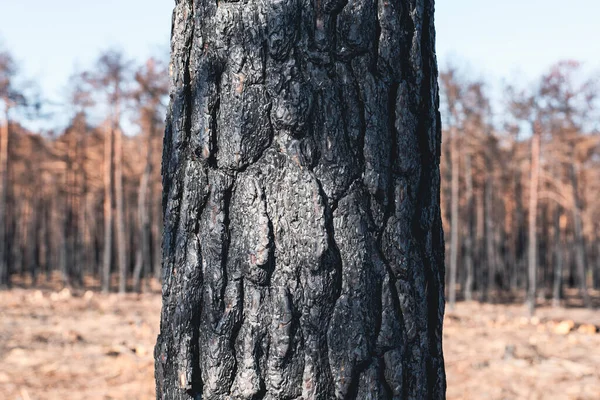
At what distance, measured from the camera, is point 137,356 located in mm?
8234

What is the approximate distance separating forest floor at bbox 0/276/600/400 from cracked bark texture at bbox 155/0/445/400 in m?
5.24

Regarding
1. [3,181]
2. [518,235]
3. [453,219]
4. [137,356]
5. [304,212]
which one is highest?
[3,181]

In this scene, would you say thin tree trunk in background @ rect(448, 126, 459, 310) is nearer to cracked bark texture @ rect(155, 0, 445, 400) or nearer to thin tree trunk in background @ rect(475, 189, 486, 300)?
thin tree trunk in background @ rect(475, 189, 486, 300)

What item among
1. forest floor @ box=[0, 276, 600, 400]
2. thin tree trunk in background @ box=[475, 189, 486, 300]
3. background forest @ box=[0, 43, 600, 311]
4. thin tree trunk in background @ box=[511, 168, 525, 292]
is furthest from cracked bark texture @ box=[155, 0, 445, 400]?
thin tree trunk in background @ box=[511, 168, 525, 292]

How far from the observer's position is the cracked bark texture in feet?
4.32

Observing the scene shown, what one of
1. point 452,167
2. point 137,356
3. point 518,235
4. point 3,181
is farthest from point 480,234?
point 137,356

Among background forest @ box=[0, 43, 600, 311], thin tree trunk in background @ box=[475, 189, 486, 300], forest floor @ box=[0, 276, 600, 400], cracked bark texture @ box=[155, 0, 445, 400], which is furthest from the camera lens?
thin tree trunk in background @ box=[475, 189, 486, 300]

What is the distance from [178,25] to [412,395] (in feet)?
3.51

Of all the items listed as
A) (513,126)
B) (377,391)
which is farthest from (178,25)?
(513,126)

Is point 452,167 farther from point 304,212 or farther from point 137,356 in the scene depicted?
point 304,212

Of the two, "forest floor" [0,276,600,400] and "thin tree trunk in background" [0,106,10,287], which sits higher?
"thin tree trunk in background" [0,106,10,287]

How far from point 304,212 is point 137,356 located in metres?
7.59

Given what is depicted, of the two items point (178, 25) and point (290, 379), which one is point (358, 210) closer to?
point (290, 379)

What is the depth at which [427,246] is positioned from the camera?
1434mm
